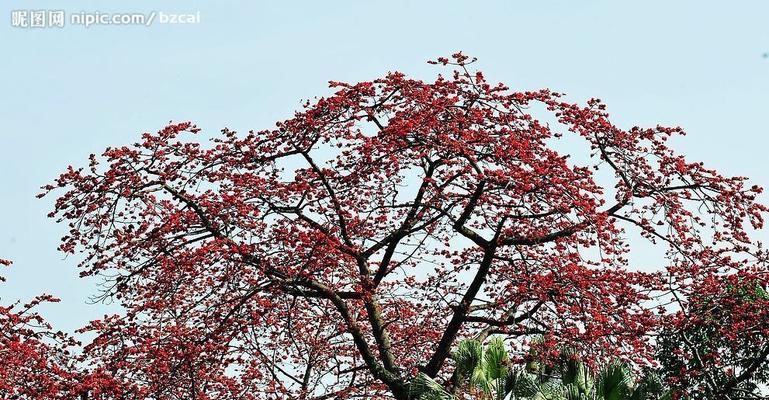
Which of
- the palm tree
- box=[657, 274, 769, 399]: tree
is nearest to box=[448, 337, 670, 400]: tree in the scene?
the palm tree

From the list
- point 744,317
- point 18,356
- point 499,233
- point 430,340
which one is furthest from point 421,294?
point 18,356

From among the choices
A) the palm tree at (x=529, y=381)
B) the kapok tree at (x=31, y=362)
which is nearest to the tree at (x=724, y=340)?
the palm tree at (x=529, y=381)

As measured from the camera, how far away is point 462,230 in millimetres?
12289

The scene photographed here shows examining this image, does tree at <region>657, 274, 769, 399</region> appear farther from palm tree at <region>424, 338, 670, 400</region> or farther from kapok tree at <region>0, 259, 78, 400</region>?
kapok tree at <region>0, 259, 78, 400</region>

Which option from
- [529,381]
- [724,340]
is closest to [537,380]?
[529,381]

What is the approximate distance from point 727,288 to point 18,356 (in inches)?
345

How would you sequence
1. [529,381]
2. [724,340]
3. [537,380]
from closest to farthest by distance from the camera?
[529,381]
[537,380]
[724,340]

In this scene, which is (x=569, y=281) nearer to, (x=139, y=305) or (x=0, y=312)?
(x=139, y=305)

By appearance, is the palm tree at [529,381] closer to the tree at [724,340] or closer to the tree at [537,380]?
the tree at [537,380]

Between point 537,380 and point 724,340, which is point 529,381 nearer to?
point 537,380

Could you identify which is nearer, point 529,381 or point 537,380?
point 529,381

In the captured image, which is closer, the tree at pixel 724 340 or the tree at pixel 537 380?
the tree at pixel 537 380

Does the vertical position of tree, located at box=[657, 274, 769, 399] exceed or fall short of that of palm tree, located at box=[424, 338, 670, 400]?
it exceeds it

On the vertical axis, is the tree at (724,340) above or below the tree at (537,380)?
above
